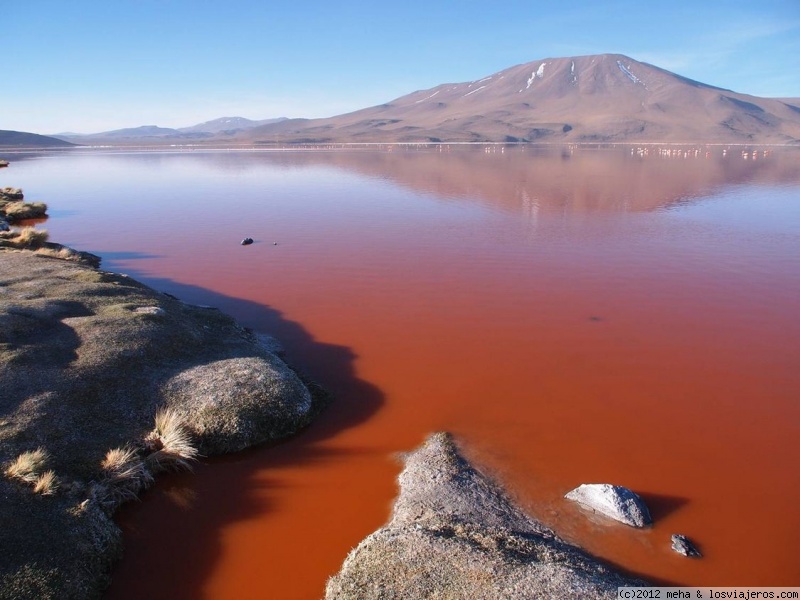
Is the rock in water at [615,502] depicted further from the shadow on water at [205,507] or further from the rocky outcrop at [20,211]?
the rocky outcrop at [20,211]

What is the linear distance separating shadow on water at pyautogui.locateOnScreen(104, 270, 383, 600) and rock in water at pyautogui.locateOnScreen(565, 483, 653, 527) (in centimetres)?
351

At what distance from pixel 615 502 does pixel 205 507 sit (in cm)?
551

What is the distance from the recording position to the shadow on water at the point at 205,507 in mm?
6316

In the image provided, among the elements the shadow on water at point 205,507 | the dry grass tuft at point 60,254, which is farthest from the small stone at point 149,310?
the dry grass tuft at point 60,254

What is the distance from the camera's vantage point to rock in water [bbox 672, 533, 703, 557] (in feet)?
21.7

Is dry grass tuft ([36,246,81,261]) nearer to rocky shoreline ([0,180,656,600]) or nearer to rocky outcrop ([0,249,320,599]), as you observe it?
rocky outcrop ([0,249,320,599])

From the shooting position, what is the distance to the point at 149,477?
7.64 meters

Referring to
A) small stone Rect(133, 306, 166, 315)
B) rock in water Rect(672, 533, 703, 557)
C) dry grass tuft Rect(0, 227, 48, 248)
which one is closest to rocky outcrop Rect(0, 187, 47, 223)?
dry grass tuft Rect(0, 227, 48, 248)

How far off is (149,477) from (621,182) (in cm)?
4560

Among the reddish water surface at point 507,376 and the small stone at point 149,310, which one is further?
the small stone at point 149,310

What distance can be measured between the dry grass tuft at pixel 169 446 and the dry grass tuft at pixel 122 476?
0.25 m

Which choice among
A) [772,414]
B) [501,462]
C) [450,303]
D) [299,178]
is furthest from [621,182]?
[501,462]

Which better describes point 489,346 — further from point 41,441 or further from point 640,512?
point 41,441

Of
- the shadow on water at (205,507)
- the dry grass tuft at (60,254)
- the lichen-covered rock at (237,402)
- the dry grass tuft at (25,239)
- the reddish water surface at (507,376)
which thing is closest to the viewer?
the shadow on water at (205,507)
